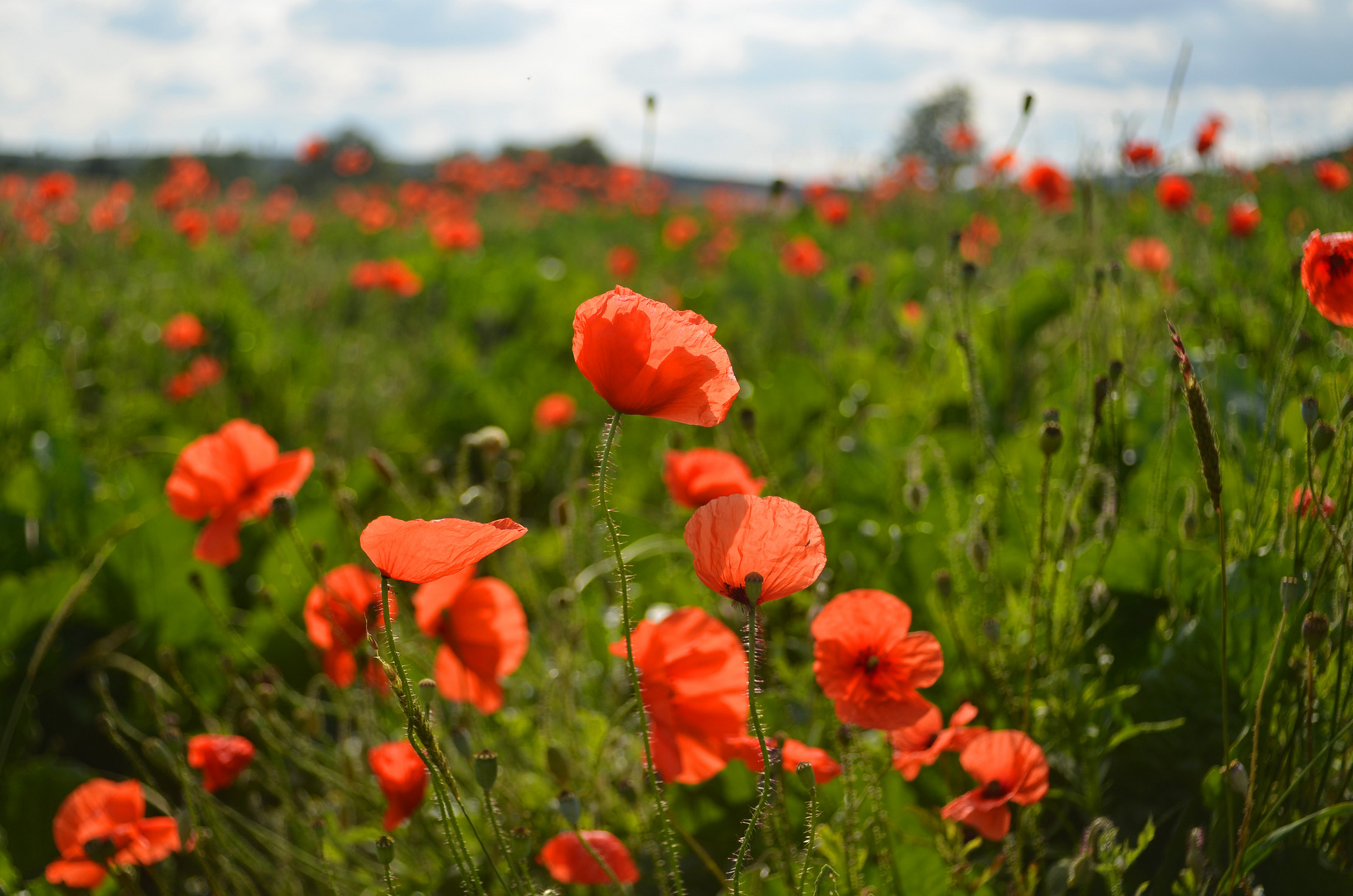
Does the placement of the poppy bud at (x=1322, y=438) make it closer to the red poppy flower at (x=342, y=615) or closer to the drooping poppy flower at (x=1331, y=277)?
the drooping poppy flower at (x=1331, y=277)

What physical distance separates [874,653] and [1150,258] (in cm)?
253

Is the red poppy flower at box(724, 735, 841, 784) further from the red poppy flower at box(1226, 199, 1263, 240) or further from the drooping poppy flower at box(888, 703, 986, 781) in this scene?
the red poppy flower at box(1226, 199, 1263, 240)

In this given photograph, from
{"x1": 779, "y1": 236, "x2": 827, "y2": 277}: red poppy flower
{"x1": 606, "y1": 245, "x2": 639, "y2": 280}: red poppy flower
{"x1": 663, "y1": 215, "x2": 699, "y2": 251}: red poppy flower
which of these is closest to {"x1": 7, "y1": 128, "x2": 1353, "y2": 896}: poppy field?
{"x1": 779, "y1": 236, "x2": 827, "y2": 277}: red poppy flower

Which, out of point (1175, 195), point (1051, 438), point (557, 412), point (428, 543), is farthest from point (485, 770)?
point (1175, 195)

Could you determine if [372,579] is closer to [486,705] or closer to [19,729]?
[486,705]

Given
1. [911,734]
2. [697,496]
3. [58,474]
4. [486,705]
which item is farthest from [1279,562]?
[58,474]

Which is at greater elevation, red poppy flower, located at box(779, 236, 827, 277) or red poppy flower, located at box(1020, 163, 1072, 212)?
red poppy flower, located at box(1020, 163, 1072, 212)

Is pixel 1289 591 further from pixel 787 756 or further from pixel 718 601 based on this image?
pixel 718 601

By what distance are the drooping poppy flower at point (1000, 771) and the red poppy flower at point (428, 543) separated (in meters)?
0.56

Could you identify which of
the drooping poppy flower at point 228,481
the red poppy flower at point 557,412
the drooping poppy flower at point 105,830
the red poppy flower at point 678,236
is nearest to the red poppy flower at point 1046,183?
the red poppy flower at point 557,412

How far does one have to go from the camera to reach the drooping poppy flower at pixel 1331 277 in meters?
0.87

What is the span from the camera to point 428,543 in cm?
70

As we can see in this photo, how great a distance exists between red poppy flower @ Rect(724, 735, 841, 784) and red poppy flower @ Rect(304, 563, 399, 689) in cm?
52

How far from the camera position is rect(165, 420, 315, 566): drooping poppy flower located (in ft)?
4.51
